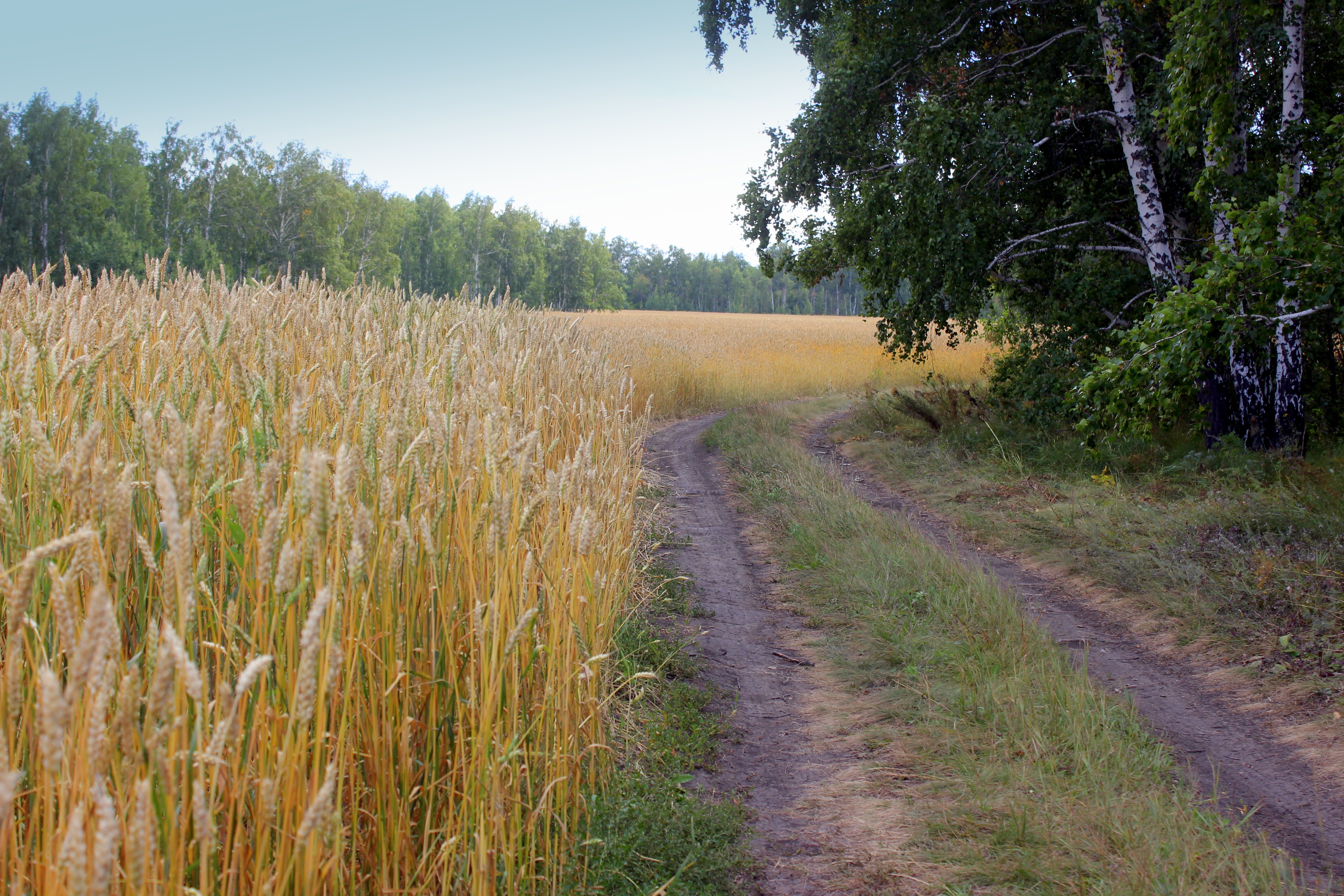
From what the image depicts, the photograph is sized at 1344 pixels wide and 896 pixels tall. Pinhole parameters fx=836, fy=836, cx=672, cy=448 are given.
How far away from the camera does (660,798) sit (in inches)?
127

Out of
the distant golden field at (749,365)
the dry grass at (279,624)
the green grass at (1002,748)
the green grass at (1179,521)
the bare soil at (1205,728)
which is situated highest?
the distant golden field at (749,365)

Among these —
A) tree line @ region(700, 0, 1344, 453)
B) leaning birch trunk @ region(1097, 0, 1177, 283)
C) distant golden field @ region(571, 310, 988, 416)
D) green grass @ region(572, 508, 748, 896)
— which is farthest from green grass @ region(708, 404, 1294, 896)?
leaning birch trunk @ region(1097, 0, 1177, 283)

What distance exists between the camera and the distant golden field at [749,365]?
16844 millimetres

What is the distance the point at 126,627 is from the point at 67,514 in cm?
34

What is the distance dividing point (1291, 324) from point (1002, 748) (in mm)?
6241

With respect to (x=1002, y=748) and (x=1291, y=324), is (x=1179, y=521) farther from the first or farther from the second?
(x=1002, y=748)

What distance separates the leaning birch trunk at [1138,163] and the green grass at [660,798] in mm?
7259

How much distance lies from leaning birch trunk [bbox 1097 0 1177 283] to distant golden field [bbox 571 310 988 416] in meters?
5.42

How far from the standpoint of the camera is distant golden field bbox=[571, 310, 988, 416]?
55.3ft

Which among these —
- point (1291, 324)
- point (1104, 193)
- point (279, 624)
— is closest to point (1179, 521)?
point (1291, 324)

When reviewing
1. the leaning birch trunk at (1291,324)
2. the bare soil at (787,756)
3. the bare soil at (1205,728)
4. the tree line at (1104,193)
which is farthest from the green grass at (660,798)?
the leaning birch trunk at (1291,324)

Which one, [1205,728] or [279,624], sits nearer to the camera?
[279,624]

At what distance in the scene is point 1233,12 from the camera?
683 centimetres

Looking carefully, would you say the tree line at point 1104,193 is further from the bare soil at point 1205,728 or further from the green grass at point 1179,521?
the bare soil at point 1205,728
